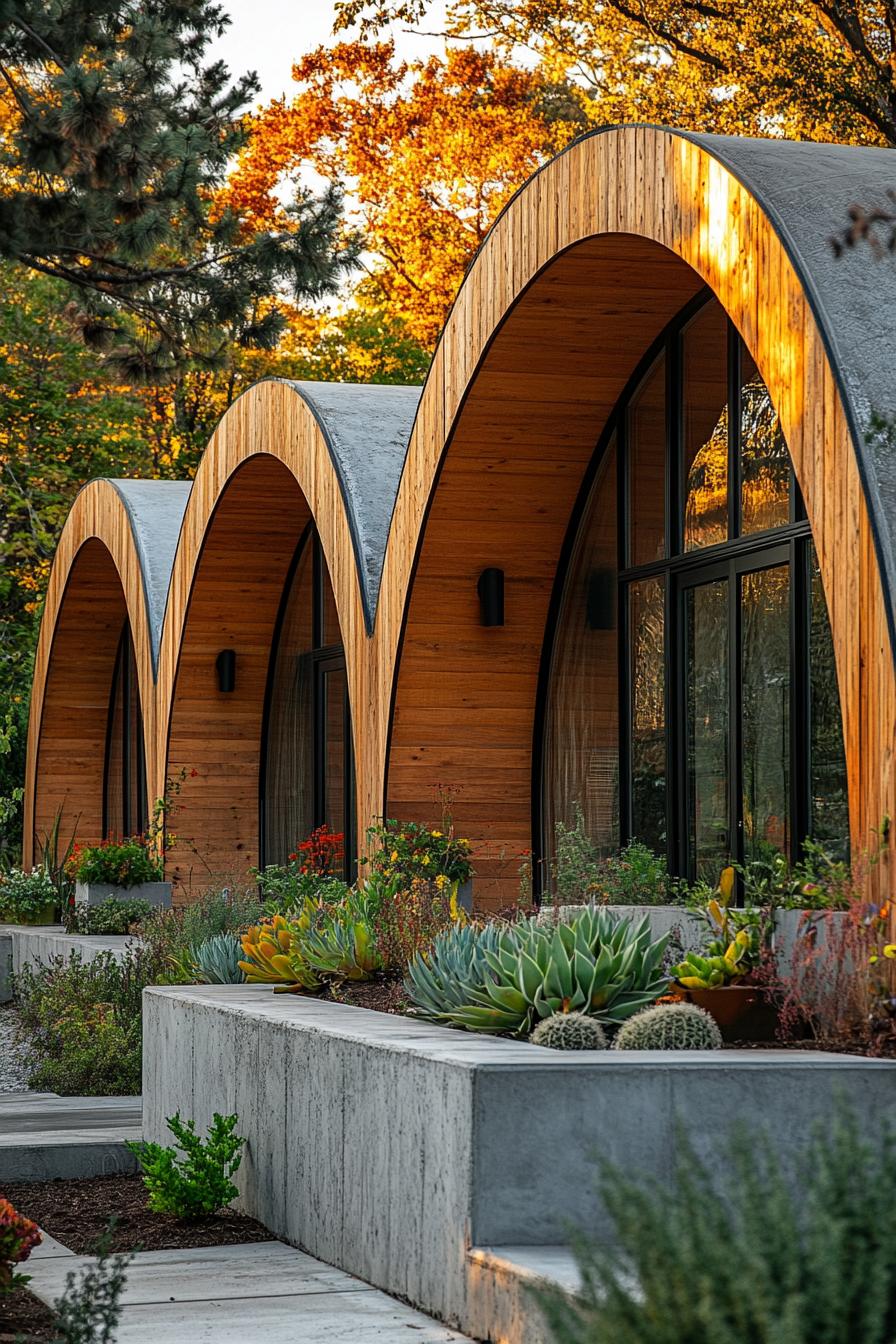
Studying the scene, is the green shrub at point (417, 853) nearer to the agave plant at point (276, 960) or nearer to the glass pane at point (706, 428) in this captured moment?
the agave plant at point (276, 960)

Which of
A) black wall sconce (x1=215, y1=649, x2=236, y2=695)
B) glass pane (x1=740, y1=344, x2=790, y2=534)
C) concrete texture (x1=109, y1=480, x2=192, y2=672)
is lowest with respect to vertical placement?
black wall sconce (x1=215, y1=649, x2=236, y2=695)

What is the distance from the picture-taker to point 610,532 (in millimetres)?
11594

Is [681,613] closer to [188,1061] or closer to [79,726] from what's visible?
[188,1061]

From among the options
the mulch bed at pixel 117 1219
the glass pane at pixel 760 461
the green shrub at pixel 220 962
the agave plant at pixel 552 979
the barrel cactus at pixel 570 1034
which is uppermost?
the glass pane at pixel 760 461

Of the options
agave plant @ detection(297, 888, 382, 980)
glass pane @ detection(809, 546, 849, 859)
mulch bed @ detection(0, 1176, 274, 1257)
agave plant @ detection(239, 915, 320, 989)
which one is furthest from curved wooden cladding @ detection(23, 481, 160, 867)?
mulch bed @ detection(0, 1176, 274, 1257)

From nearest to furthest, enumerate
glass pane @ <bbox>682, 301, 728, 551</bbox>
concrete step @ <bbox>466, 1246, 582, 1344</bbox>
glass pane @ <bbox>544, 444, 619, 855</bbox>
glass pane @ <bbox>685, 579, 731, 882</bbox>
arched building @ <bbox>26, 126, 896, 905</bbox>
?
1. concrete step @ <bbox>466, 1246, 582, 1344</bbox>
2. arched building @ <bbox>26, 126, 896, 905</bbox>
3. glass pane @ <bbox>685, 579, 731, 882</bbox>
4. glass pane @ <bbox>682, 301, 728, 551</bbox>
5. glass pane @ <bbox>544, 444, 619, 855</bbox>

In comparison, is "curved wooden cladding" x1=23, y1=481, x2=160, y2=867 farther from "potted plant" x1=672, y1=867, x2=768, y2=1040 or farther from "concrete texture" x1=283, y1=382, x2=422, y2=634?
"potted plant" x1=672, y1=867, x2=768, y2=1040

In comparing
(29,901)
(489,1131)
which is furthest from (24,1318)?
(29,901)

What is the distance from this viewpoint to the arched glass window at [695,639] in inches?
360

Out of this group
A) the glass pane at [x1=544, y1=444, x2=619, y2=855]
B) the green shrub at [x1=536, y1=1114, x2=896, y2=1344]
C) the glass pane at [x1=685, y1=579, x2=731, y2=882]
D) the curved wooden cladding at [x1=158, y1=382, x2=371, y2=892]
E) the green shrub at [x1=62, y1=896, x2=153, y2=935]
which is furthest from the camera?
the green shrub at [x1=62, y1=896, x2=153, y2=935]

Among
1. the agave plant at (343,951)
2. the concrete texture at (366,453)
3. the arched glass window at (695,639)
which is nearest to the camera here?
the agave plant at (343,951)

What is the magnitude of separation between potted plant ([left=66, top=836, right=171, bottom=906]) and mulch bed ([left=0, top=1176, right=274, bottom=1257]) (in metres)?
8.90

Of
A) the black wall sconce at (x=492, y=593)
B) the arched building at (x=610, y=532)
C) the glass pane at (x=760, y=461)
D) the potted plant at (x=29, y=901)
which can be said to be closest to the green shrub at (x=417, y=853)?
the arched building at (x=610, y=532)

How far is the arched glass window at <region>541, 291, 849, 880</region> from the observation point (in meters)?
9.13
